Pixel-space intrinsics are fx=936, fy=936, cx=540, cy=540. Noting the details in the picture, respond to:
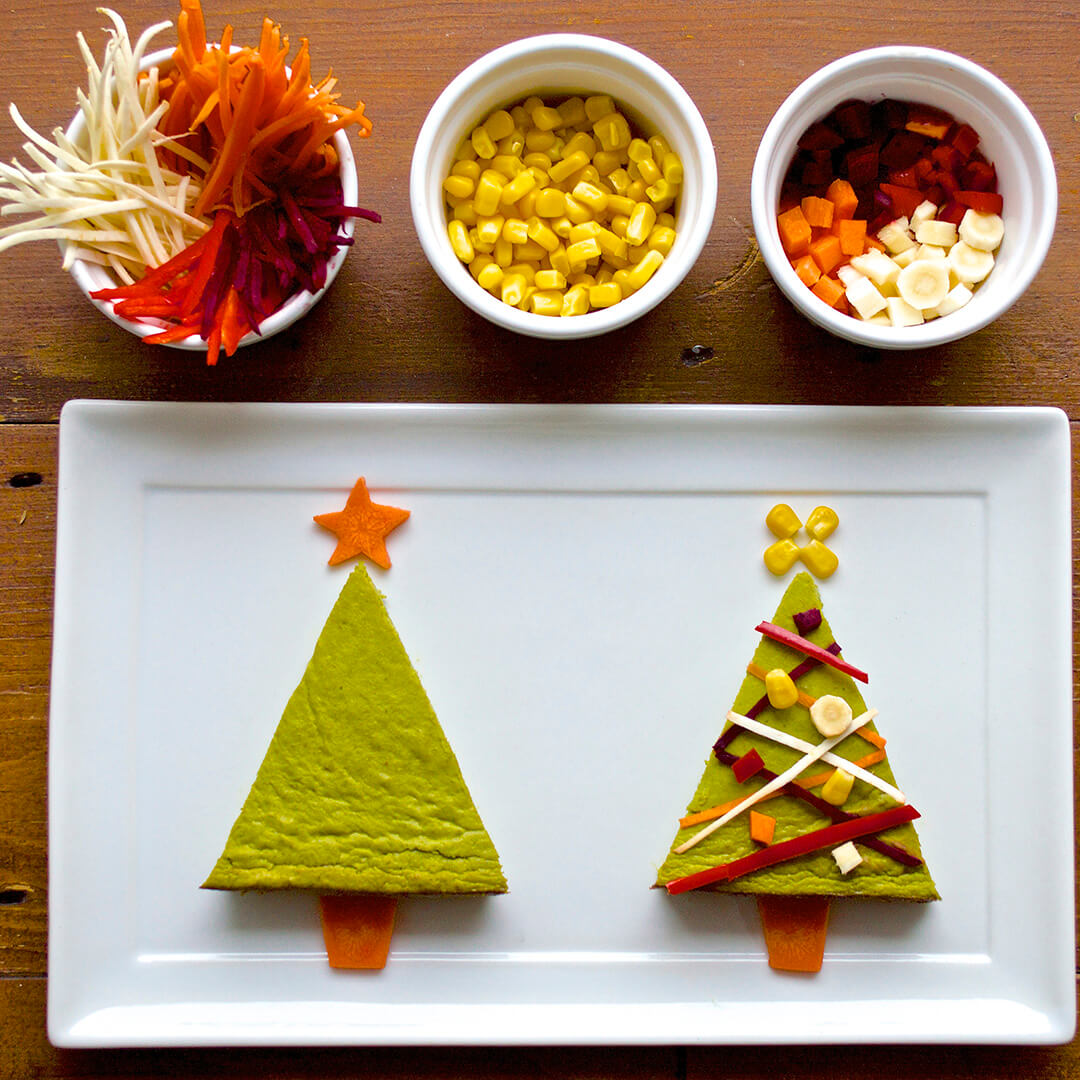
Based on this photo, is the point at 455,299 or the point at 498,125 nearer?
the point at 498,125

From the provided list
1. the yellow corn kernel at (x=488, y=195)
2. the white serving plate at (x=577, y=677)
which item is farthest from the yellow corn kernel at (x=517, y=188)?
the white serving plate at (x=577, y=677)

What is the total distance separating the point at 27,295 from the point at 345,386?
42 centimetres

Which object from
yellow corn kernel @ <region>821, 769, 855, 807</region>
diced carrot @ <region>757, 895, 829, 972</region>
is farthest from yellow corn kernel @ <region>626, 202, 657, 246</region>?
diced carrot @ <region>757, 895, 829, 972</region>

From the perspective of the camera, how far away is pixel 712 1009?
117 cm

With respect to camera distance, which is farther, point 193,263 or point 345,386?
point 345,386

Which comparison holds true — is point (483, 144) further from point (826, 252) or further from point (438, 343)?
point (826, 252)

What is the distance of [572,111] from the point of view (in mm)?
1107

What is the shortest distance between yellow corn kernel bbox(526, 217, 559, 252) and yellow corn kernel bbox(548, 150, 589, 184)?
6cm

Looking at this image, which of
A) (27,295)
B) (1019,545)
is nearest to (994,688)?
(1019,545)

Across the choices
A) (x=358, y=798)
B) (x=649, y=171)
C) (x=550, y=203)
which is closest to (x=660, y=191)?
(x=649, y=171)

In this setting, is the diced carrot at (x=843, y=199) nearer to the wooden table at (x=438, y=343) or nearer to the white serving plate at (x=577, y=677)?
the wooden table at (x=438, y=343)

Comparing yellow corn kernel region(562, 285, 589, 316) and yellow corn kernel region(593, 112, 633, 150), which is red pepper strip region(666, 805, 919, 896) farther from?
yellow corn kernel region(593, 112, 633, 150)

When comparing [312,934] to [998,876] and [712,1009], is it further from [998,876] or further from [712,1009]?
[998,876]

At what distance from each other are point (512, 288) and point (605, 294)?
0.11 meters
